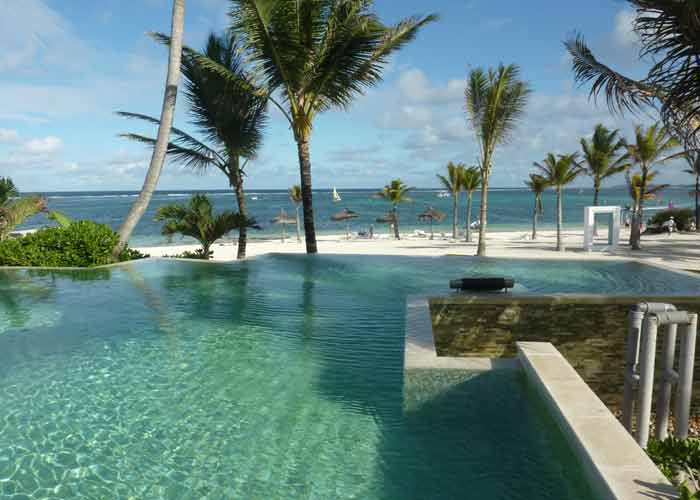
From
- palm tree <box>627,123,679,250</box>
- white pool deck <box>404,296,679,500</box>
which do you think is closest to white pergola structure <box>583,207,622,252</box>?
palm tree <box>627,123,679,250</box>

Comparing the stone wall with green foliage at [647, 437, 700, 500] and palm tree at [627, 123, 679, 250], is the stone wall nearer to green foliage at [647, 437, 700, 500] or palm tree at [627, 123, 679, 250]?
green foliage at [647, 437, 700, 500]

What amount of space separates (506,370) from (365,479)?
1749 mm

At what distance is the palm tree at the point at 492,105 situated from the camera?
16.5m

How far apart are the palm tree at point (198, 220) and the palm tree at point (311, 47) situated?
10.4 ft

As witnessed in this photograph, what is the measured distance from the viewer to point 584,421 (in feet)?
10.1

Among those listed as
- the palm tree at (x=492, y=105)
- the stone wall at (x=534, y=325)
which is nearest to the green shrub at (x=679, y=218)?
the palm tree at (x=492, y=105)

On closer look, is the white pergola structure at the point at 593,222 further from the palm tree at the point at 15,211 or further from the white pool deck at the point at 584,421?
the palm tree at the point at 15,211

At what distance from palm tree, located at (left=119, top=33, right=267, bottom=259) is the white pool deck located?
41.6 feet

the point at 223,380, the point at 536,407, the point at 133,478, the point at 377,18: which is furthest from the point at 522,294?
the point at 377,18

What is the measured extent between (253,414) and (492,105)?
49.8 feet

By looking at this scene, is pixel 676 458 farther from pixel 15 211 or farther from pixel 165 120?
Result: pixel 15 211

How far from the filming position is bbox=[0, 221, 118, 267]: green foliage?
11836 millimetres

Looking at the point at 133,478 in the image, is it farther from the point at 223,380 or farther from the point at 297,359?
the point at 297,359

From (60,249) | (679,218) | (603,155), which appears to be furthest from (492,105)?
(679,218)
